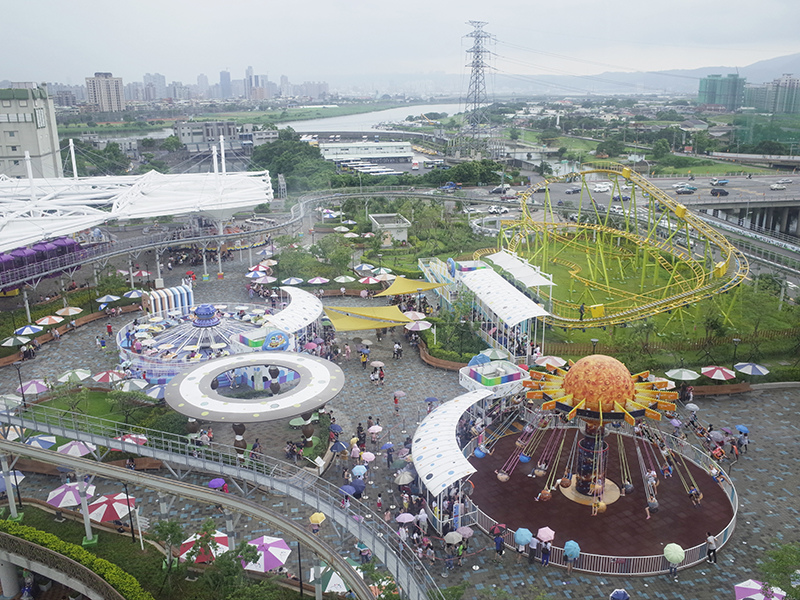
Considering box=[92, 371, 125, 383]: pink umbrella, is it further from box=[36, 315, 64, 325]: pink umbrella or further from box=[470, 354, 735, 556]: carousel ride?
box=[470, 354, 735, 556]: carousel ride

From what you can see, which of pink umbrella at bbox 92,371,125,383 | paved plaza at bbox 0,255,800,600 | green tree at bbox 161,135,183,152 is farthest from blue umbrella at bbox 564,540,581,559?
green tree at bbox 161,135,183,152

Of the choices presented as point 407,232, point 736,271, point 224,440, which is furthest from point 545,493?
point 407,232

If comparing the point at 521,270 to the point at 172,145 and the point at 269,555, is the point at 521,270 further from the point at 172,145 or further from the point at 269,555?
the point at 172,145

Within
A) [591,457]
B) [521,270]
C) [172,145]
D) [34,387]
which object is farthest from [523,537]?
[172,145]

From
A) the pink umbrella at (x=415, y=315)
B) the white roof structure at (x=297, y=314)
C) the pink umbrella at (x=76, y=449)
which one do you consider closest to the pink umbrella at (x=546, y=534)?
the pink umbrella at (x=76, y=449)

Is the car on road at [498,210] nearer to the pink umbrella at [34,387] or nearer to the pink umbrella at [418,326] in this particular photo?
the pink umbrella at [418,326]

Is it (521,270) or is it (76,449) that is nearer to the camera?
(76,449)

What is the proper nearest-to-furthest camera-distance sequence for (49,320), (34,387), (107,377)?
(34,387) → (107,377) → (49,320)
